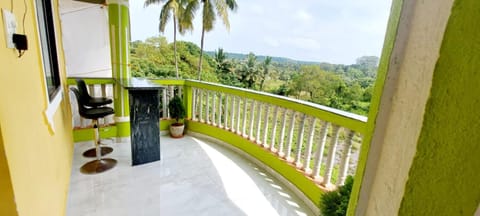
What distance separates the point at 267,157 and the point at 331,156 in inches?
34.8

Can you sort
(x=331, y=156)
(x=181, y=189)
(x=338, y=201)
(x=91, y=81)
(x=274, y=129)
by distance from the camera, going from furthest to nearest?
(x=91, y=81)
(x=274, y=129)
(x=181, y=189)
(x=331, y=156)
(x=338, y=201)

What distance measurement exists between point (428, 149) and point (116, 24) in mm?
Answer: 3633

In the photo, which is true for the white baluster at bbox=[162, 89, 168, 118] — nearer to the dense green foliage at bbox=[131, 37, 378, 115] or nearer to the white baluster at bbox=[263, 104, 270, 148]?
the white baluster at bbox=[263, 104, 270, 148]

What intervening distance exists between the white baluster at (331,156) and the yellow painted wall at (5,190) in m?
1.90

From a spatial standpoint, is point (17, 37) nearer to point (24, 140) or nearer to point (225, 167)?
point (24, 140)

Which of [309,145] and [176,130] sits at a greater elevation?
[309,145]

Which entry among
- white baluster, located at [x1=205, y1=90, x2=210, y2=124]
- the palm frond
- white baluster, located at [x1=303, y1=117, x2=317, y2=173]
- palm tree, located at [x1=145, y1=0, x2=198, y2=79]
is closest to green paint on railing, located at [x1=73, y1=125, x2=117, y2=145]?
white baluster, located at [x1=205, y1=90, x2=210, y2=124]

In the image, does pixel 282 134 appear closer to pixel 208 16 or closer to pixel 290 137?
pixel 290 137

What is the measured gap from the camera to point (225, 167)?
2758mm

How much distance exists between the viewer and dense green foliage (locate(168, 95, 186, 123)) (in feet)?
11.8

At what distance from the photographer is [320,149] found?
203 centimetres

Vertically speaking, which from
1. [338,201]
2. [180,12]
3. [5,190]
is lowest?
[338,201]

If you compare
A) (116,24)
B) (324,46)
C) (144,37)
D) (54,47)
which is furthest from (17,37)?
(324,46)

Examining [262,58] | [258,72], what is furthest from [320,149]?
[262,58]
